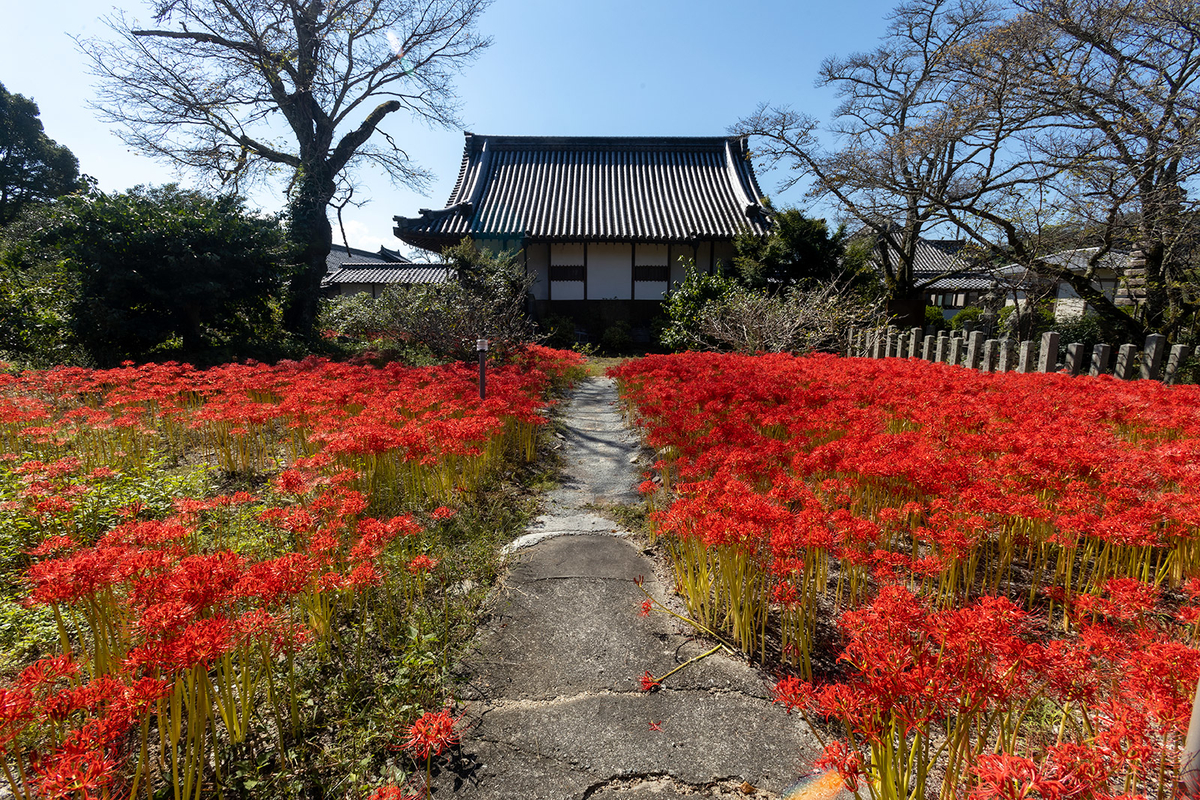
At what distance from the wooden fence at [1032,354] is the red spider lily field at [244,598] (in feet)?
22.7

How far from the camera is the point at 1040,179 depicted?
8.48 metres

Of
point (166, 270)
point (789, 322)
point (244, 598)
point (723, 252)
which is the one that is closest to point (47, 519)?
point (244, 598)

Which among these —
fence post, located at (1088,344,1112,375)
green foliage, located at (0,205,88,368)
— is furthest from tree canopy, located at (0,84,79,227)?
fence post, located at (1088,344,1112,375)

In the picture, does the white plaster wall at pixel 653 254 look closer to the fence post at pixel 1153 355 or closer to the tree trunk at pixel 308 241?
the tree trunk at pixel 308 241

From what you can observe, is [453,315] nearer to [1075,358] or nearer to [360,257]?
[1075,358]

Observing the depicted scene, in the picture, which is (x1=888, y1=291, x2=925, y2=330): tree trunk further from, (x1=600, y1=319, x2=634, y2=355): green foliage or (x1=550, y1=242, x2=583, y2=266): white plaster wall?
(x1=550, y1=242, x2=583, y2=266): white plaster wall

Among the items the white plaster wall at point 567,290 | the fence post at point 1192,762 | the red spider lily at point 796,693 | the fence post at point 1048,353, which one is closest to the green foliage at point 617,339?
the white plaster wall at point 567,290

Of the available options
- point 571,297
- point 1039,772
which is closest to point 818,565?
point 1039,772

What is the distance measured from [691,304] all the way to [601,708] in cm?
1271

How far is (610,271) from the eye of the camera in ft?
56.6

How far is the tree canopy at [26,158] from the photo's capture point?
2794 cm

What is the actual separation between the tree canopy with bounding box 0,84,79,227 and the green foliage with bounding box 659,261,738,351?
3489cm

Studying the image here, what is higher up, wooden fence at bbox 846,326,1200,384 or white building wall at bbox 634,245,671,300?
white building wall at bbox 634,245,671,300

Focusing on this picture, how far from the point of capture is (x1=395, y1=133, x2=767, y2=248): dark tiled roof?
16.1m
